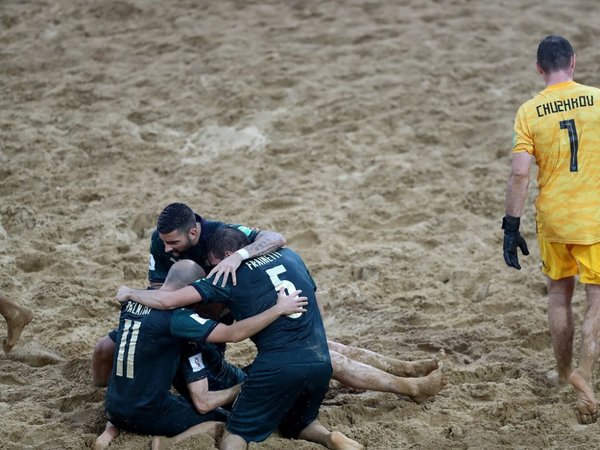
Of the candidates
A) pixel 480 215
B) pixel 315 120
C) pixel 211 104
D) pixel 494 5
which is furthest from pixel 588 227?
pixel 494 5

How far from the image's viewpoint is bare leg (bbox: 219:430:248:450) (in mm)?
5156

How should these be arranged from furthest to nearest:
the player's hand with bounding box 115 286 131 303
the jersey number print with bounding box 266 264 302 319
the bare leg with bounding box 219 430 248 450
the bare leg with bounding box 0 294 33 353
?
1. the bare leg with bounding box 0 294 33 353
2. the player's hand with bounding box 115 286 131 303
3. the jersey number print with bounding box 266 264 302 319
4. the bare leg with bounding box 219 430 248 450

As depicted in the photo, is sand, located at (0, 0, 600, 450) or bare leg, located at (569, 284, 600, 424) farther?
sand, located at (0, 0, 600, 450)

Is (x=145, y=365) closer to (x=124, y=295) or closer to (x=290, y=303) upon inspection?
(x=124, y=295)

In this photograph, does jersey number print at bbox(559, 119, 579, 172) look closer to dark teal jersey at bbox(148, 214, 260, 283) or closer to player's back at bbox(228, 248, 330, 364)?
player's back at bbox(228, 248, 330, 364)

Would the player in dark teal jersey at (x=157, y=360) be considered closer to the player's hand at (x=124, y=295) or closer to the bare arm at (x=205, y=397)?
the bare arm at (x=205, y=397)

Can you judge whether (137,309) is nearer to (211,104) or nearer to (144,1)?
(211,104)

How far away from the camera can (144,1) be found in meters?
11.6

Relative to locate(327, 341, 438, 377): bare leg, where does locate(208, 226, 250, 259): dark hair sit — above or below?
above

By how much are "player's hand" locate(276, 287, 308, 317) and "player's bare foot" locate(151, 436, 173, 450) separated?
0.95 meters

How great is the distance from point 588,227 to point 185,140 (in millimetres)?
4704

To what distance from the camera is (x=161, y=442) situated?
5.25 metres

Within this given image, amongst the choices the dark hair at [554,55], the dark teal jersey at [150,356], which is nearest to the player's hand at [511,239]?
the dark hair at [554,55]

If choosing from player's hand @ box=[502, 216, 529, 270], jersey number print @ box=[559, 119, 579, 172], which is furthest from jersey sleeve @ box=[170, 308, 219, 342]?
jersey number print @ box=[559, 119, 579, 172]
